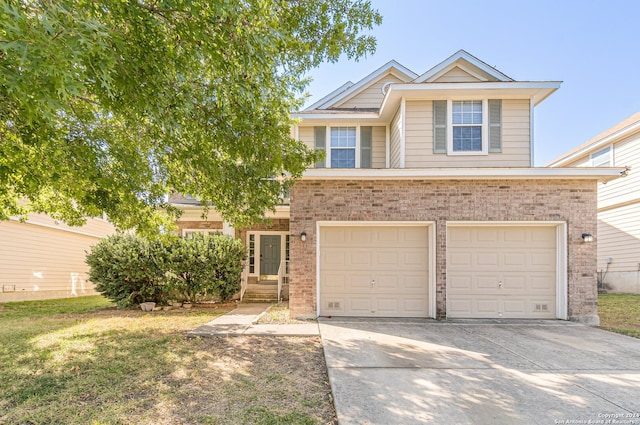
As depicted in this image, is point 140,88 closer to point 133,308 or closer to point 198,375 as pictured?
point 198,375

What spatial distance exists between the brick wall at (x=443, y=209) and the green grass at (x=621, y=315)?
0.64m

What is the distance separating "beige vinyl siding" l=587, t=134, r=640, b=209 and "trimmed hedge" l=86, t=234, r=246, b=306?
49.5 ft

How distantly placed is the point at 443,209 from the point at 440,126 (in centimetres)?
243

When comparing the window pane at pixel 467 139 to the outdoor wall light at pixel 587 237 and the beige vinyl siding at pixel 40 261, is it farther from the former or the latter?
the beige vinyl siding at pixel 40 261

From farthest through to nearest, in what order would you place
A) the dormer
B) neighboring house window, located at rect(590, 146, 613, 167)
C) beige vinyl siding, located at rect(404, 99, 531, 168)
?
neighboring house window, located at rect(590, 146, 613, 167) < beige vinyl siding, located at rect(404, 99, 531, 168) < the dormer

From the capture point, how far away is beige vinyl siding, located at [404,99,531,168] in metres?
9.00

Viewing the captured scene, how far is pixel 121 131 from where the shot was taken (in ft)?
20.4

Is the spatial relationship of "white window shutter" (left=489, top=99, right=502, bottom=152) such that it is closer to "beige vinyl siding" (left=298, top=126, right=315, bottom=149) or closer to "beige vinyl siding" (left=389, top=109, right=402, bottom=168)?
"beige vinyl siding" (left=389, top=109, right=402, bottom=168)

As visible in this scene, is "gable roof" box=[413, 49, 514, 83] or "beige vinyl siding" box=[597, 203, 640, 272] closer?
"gable roof" box=[413, 49, 514, 83]

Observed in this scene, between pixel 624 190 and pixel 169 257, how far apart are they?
55.8 feet

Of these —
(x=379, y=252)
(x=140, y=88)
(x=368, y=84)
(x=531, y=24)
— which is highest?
(x=531, y=24)

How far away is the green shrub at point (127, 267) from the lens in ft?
32.5

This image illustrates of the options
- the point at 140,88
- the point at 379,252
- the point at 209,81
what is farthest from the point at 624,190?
the point at 140,88

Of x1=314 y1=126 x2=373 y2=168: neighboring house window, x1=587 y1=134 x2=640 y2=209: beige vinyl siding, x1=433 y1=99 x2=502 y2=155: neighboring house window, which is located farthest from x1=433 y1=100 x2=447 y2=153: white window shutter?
x1=587 y1=134 x2=640 y2=209: beige vinyl siding
